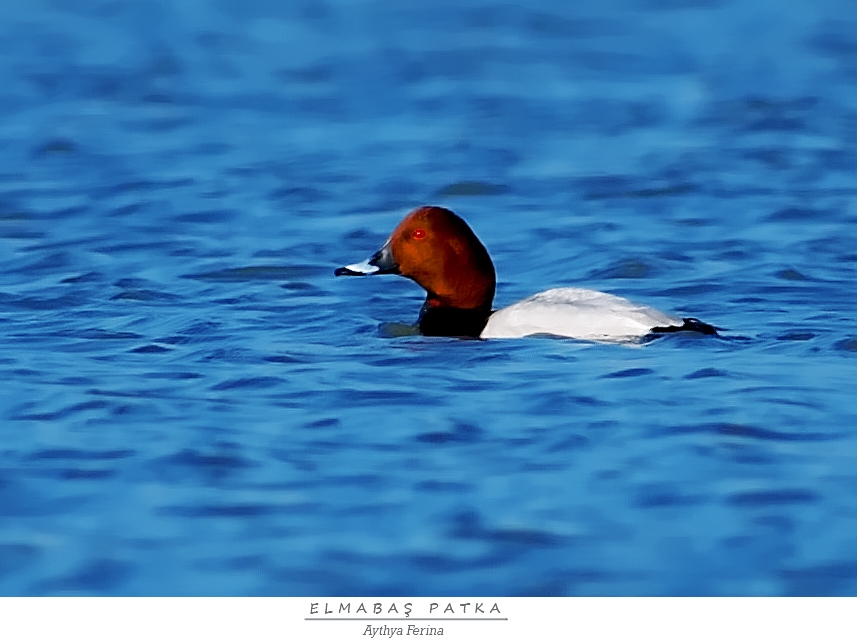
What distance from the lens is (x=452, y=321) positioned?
9.16 m

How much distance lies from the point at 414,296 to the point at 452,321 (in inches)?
48.4

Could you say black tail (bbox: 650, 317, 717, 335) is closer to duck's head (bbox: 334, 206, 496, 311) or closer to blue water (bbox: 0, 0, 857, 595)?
blue water (bbox: 0, 0, 857, 595)

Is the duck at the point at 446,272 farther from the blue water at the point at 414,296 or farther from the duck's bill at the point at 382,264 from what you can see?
the blue water at the point at 414,296

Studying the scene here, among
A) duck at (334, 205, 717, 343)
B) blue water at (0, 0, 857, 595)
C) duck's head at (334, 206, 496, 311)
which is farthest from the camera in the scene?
duck's head at (334, 206, 496, 311)

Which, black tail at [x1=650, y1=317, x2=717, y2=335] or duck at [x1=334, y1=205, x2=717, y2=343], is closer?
black tail at [x1=650, y1=317, x2=717, y2=335]

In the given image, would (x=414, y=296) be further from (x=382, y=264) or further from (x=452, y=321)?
(x=452, y=321)

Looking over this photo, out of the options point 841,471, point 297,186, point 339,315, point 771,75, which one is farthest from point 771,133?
point 841,471

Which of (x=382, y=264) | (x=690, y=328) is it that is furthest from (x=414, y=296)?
(x=690, y=328)

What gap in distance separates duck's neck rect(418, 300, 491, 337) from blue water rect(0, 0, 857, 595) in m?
0.26

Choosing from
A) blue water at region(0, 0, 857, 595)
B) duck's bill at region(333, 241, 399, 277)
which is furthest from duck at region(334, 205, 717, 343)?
blue water at region(0, 0, 857, 595)

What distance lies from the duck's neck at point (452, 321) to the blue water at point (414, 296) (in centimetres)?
26

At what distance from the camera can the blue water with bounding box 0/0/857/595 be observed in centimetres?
598

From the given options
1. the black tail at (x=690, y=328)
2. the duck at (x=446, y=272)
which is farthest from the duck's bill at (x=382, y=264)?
the black tail at (x=690, y=328)

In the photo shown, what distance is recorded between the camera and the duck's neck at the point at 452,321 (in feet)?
29.7
